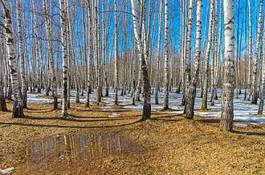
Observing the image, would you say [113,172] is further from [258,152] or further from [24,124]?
[24,124]

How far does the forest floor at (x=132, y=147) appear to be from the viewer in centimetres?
666

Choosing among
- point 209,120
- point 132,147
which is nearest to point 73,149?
point 132,147

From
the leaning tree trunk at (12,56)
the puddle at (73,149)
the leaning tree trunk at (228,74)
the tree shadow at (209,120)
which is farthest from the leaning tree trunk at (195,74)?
the leaning tree trunk at (12,56)

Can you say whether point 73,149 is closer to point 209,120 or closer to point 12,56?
point 209,120

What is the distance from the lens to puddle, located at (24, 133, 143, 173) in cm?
735

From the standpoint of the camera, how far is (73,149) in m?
8.41

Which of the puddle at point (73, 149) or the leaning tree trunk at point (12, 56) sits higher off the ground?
the leaning tree trunk at point (12, 56)

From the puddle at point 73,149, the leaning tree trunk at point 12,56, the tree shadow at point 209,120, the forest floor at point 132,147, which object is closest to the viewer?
the forest floor at point 132,147

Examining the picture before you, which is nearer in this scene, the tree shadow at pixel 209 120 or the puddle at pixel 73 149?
the puddle at pixel 73 149

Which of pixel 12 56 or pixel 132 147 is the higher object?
pixel 12 56

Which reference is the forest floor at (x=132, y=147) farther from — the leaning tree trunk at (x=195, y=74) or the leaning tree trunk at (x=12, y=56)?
the leaning tree trunk at (x=12, y=56)

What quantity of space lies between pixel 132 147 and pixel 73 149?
168 centimetres

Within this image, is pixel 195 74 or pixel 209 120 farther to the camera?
pixel 195 74

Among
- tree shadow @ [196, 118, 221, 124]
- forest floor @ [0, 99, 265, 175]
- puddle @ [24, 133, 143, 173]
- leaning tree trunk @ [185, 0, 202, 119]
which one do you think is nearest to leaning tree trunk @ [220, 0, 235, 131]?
forest floor @ [0, 99, 265, 175]
